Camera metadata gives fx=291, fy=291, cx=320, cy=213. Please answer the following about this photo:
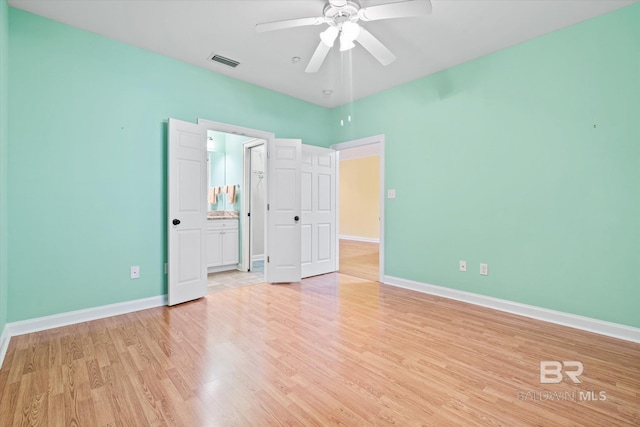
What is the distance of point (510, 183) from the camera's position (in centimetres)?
308

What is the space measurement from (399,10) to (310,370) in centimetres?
253

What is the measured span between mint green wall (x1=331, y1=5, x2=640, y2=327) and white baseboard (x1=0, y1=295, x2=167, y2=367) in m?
3.13

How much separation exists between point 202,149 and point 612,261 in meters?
4.20

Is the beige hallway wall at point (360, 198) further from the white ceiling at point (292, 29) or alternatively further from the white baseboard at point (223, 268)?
the white ceiling at point (292, 29)

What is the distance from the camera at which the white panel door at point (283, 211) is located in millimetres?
4219

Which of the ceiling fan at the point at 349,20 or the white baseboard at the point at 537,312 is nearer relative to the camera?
the ceiling fan at the point at 349,20

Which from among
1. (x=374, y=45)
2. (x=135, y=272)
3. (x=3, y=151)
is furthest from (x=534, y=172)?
(x=3, y=151)

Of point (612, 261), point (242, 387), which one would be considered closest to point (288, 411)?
point (242, 387)

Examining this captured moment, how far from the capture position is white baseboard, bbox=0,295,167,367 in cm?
244
